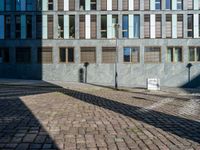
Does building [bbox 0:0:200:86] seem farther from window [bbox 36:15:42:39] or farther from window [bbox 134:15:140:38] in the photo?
window [bbox 134:15:140:38]

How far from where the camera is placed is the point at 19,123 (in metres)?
8.55

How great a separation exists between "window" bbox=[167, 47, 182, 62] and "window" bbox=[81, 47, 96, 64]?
9.96 m

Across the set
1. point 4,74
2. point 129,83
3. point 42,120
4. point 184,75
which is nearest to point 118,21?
point 129,83

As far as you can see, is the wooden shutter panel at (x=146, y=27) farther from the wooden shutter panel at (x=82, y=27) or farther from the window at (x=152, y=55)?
the wooden shutter panel at (x=82, y=27)

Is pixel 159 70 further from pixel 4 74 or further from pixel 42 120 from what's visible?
pixel 42 120

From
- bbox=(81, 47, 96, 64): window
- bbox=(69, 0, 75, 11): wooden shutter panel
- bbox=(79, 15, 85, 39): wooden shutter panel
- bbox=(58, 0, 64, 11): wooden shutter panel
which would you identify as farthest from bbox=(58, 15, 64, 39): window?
bbox=(81, 47, 96, 64): window

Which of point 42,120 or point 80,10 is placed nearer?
point 42,120

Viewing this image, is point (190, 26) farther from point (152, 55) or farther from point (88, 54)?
point (88, 54)

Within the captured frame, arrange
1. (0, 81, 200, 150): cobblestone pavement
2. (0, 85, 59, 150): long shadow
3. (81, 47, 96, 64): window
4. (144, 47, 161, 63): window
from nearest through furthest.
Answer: (0, 85, 59, 150): long shadow → (0, 81, 200, 150): cobblestone pavement → (81, 47, 96, 64): window → (144, 47, 161, 63): window

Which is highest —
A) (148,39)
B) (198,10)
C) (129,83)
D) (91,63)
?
(198,10)

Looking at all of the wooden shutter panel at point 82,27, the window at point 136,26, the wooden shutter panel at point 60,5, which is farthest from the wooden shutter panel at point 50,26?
the window at point 136,26

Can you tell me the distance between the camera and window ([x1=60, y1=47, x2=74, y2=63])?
42.8 meters

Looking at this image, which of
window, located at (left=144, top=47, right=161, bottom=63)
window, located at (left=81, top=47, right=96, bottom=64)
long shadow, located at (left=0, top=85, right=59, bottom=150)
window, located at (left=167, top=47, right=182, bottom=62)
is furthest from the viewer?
window, located at (left=167, top=47, right=182, bottom=62)

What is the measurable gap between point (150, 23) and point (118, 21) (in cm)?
423
